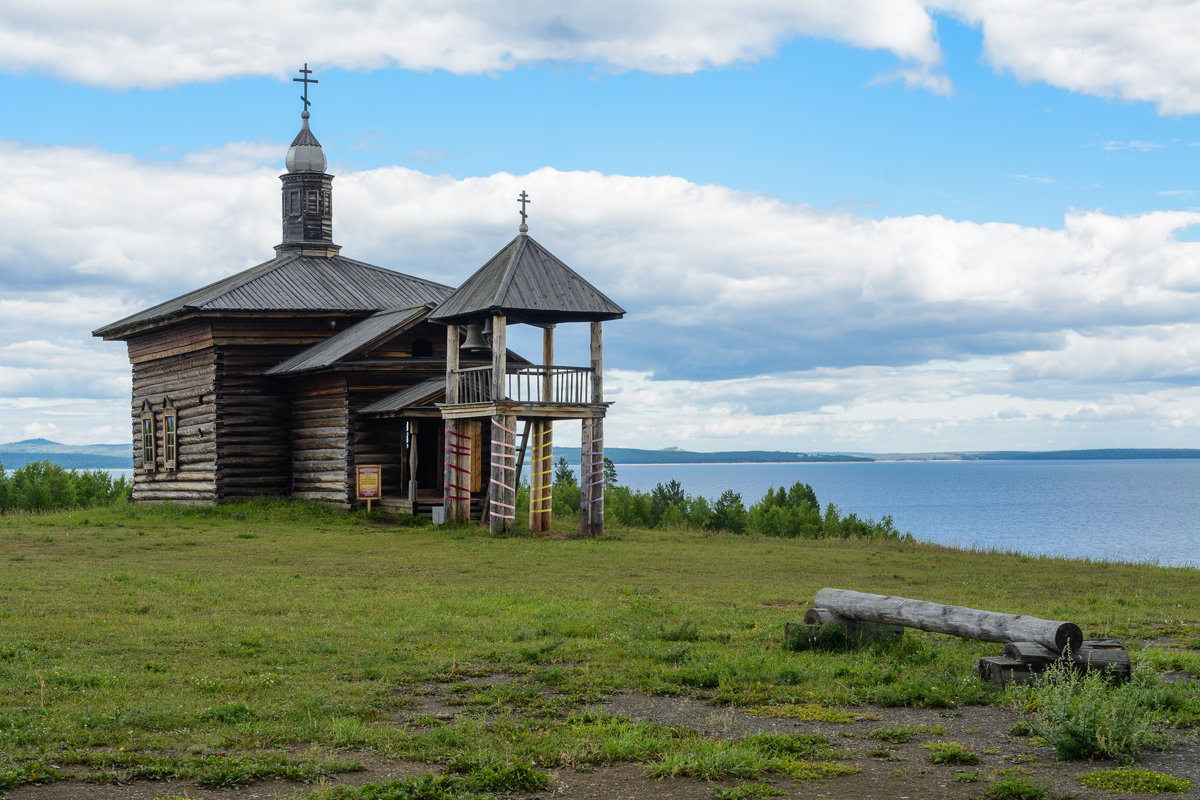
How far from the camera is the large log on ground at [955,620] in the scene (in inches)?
400

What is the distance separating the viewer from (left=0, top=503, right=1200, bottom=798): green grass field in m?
8.31

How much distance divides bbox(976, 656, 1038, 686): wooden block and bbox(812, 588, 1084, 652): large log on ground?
262 mm

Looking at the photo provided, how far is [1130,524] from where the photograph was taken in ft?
299

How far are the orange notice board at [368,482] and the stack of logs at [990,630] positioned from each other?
2216 cm

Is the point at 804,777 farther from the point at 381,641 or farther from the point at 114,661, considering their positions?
the point at 114,661

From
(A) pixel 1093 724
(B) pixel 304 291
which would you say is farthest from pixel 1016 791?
(B) pixel 304 291

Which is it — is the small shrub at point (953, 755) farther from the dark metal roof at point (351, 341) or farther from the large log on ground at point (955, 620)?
the dark metal roof at point (351, 341)

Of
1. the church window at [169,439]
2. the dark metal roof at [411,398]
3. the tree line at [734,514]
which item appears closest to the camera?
the dark metal roof at [411,398]

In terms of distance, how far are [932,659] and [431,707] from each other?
5.07 m

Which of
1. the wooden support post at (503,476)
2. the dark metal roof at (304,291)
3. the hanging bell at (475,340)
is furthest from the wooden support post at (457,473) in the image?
the dark metal roof at (304,291)

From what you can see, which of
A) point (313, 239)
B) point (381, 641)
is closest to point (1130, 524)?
point (313, 239)

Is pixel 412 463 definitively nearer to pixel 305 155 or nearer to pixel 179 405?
pixel 179 405

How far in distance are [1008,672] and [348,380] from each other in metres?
25.1

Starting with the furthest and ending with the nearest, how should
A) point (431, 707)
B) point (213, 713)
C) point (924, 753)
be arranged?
1. point (431, 707)
2. point (213, 713)
3. point (924, 753)
